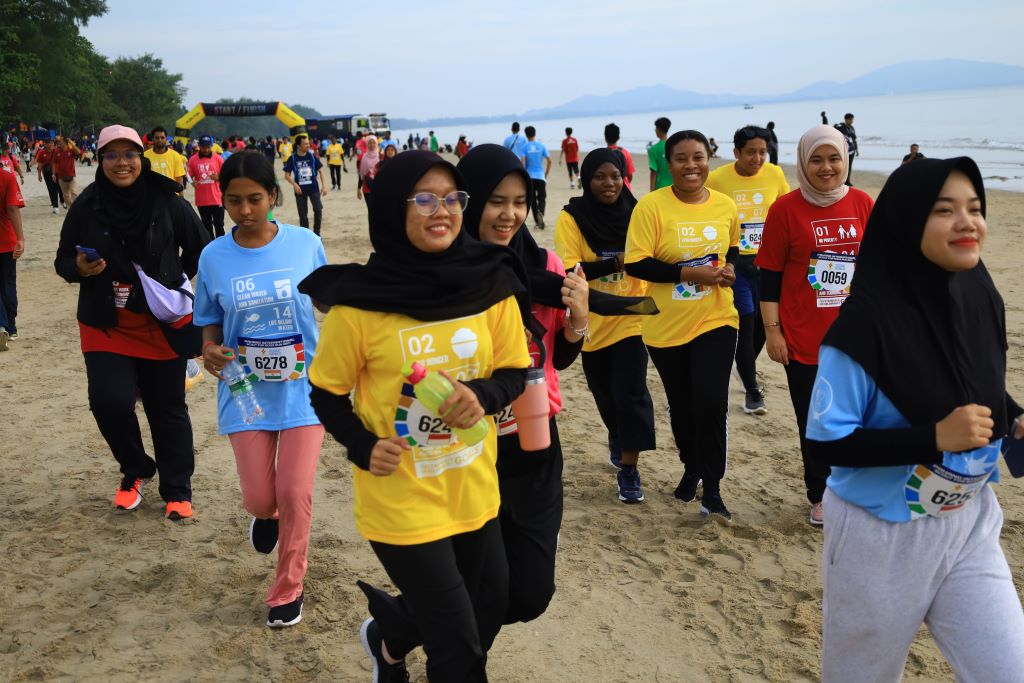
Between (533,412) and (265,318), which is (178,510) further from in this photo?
(533,412)

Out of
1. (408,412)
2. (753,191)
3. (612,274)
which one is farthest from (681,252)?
(408,412)

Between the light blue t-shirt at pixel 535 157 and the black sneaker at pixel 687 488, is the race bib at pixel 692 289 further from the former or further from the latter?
the light blue t-shirt at pixel 535 157

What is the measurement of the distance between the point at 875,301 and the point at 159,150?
544 inches

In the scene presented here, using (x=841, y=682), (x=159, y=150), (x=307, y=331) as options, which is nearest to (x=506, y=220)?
(x=307, y=331)

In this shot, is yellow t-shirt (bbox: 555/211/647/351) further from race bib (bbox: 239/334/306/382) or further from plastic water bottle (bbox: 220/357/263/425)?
plastic water bottle (bbox: 220/357/263/425)

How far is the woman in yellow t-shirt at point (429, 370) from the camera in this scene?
2.86m

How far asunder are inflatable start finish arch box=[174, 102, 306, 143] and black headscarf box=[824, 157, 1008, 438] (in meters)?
29.1

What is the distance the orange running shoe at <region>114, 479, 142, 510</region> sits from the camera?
584 centimetres

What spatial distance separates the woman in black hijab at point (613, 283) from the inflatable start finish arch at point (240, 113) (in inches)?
1025

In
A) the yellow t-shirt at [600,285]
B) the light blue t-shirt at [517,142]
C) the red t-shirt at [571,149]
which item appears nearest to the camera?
the yellow t-shirt at [600,285]

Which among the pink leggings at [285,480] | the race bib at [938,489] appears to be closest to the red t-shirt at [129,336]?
the pink leggings at [285,480]

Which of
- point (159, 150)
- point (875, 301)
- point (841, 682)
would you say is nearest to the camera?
point (875, 301)

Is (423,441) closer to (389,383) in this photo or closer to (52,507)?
(389,383)

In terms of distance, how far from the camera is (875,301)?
8.59ft
